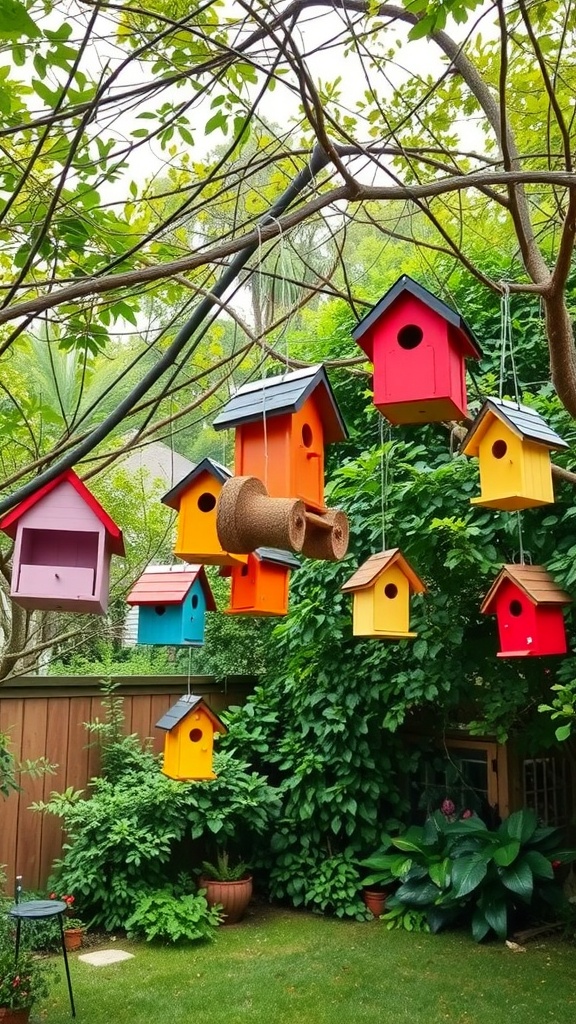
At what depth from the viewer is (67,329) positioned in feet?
8.68

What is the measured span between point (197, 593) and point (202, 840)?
3912 mm

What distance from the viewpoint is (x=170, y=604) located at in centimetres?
287

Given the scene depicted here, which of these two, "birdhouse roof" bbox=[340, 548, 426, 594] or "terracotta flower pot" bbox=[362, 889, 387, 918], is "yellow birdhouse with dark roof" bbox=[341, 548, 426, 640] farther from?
"terracotta flower pot" bbox=[362, 889, 387, 918]

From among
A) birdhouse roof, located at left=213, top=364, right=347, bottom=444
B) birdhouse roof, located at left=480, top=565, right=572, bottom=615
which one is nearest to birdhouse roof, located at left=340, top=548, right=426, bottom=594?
birdhouse roof, located at left=480, top=565, right=572, bottom=615

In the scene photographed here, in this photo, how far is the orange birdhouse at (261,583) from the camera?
2.62 meters

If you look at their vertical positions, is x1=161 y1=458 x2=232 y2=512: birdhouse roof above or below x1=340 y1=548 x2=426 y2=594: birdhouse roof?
above

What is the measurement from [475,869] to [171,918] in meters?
1.93

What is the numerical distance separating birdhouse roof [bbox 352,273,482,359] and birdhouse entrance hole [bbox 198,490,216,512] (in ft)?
2.11

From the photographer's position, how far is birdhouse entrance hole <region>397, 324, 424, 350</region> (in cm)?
210

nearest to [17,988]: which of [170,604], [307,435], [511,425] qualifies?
[170,604]

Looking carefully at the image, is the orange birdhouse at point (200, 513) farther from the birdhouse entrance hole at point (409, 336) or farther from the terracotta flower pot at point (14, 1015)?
the terracotta flower pot at point (14, 1015)

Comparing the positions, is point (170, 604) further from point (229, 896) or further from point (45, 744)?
point (229, 896)

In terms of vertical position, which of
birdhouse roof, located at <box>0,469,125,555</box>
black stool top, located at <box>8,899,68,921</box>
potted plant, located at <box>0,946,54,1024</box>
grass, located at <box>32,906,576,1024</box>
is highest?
birdhouse roof, located at <box>0,469,125,555</box>

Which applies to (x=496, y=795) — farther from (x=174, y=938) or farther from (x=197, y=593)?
(x=197, y=593)
